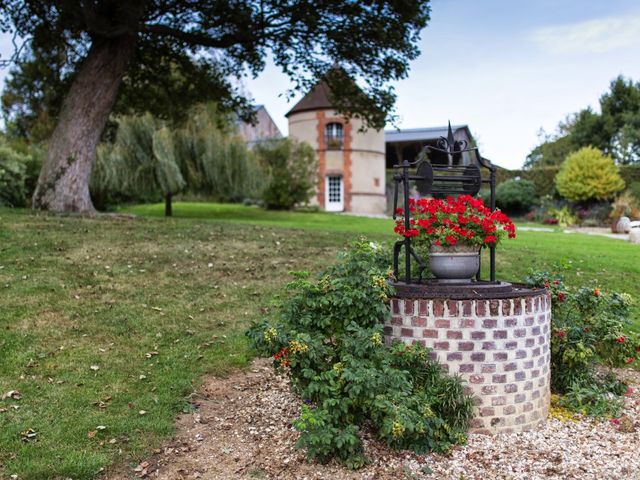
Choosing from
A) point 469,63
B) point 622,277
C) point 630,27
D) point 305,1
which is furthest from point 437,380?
point 305,1

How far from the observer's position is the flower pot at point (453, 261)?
201 inches

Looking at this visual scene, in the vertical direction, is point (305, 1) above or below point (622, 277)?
above

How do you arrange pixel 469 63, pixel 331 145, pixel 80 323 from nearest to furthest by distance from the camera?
pixel 80 323 < pixel 469 63 < pixel 331 145

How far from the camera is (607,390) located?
562 centimetres

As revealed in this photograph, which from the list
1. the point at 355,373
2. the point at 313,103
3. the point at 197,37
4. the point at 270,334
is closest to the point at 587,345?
the point at 355,373

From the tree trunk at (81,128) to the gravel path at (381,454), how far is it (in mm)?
9433

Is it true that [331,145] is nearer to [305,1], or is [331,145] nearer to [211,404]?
[305,1]

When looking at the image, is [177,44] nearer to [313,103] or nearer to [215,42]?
[215,42]

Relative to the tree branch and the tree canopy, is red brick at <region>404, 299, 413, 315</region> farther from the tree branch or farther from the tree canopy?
the tree canopy

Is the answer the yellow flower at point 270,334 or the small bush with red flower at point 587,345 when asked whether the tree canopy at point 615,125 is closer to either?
the small bush with red flower at point 587,345

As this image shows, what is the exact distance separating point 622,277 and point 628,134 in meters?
33.0

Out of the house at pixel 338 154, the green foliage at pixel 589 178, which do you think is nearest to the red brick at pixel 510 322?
the green foliage at pixel 589 178

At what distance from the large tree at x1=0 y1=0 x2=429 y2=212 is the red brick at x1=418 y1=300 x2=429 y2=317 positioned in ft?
33.2

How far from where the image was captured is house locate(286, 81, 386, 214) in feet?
99.7
